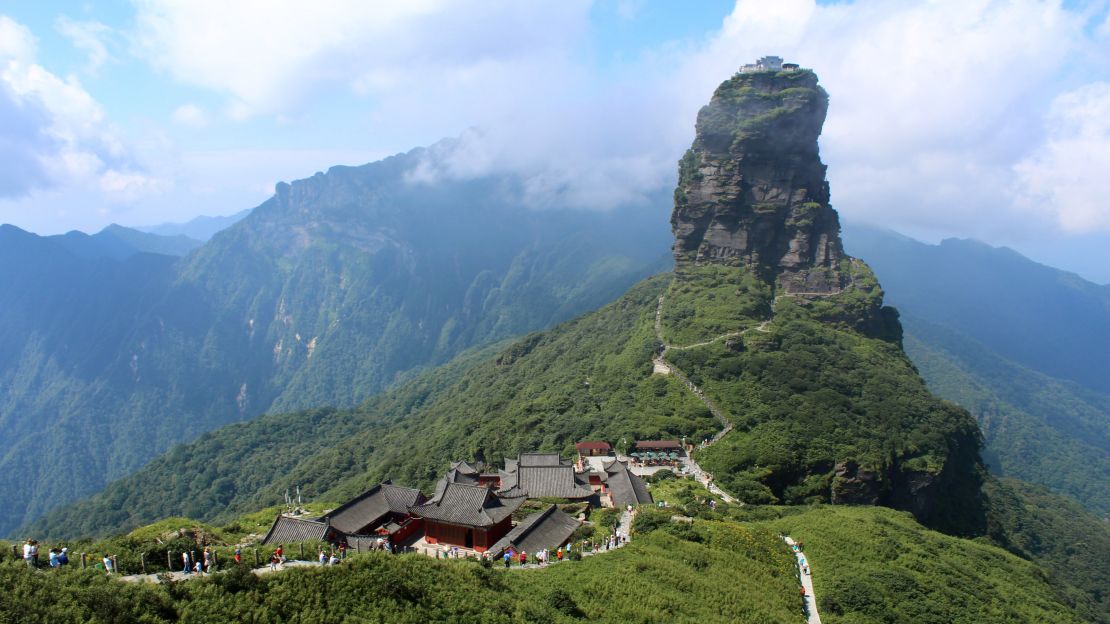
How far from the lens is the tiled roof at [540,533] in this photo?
34.0 metres

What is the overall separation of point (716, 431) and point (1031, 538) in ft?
163

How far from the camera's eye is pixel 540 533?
35.2 meters

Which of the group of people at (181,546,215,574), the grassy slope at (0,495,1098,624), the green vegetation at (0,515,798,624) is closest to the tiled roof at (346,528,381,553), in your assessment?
the grassy slope at (0,495,1098,624)

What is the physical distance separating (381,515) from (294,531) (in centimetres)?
598

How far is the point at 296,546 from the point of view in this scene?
29719 millimetres

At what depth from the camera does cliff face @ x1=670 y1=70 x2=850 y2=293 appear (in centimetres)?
9931

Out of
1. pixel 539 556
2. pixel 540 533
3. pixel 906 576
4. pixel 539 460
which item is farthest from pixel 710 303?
pixel 539 556

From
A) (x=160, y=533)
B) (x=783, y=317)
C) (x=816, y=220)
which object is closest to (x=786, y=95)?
(x=816, y=220)

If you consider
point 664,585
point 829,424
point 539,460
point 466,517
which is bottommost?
point 539,460

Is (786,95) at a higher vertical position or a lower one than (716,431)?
higher

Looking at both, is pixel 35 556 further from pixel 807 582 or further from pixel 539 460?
pixel 539 460

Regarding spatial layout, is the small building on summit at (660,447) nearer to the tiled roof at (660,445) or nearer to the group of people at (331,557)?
the tiled roof at (660,445)

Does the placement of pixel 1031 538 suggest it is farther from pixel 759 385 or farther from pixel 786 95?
pixel 786 95

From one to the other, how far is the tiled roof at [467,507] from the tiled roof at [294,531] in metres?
5.33
